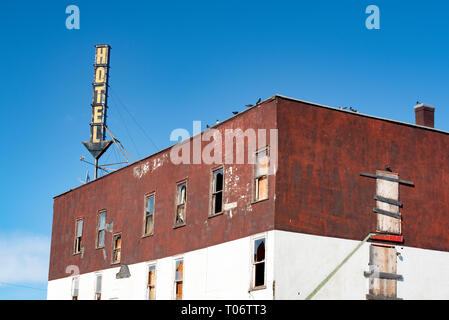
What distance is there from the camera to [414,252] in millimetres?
30391

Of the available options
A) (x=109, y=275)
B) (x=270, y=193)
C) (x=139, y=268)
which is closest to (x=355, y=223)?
(x=270, y=193)

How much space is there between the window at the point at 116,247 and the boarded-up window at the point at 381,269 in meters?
14.0

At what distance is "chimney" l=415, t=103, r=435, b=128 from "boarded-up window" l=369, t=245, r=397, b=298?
6.69m

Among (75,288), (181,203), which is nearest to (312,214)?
(181,203)

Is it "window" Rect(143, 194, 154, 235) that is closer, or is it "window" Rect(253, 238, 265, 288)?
"window" Rect(253, 238, 265, 288)

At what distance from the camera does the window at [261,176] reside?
1139 inches

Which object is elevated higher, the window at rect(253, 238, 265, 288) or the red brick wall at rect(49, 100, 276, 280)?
the red brick wall at rect(49, 100, 276, 280)

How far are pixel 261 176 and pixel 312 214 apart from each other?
2.37 m

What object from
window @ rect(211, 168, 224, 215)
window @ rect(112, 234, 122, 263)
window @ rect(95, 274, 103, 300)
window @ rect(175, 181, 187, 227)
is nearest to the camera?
window @ rect(211, 168, 224, 215)

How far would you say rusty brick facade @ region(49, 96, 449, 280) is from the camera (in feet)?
93.9

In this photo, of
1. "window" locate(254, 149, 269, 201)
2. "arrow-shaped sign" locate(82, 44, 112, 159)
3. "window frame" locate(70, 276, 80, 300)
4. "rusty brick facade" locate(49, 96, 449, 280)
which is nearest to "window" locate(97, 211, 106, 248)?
"window frame" locate(70, 276, 80, 300)

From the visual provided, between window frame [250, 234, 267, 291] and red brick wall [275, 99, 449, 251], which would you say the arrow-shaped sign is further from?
red brick wall [275, 99, 449, 251]
